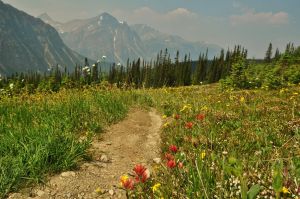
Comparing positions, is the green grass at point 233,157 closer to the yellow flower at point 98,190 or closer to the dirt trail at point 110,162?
the dirt trail at point 110,162

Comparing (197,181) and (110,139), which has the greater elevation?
(197,181)

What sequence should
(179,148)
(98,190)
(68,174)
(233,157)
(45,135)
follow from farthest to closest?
(179,148) → (45,135) → (68,174) → (98,190) → (233,157)

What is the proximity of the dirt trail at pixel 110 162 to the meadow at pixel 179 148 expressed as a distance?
8.9 inches

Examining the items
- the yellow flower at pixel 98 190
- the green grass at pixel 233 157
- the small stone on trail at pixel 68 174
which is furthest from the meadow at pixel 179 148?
the yellow flower at pixel 98 190

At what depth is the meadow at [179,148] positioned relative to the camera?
11.1 ft

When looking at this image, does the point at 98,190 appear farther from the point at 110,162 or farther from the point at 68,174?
the point at 110,162

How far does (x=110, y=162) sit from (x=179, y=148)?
4.33ft

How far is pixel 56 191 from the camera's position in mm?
4863

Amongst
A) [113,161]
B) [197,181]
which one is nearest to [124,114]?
[113,161]

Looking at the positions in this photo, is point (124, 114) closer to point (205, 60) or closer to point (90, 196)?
point (90, 196)

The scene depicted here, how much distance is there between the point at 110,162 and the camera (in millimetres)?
6234

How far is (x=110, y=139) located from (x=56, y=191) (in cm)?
304

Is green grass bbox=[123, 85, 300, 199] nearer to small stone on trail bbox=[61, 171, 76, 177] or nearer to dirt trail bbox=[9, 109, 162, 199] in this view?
dirt trail bbox=[9, 109, 162, 199]

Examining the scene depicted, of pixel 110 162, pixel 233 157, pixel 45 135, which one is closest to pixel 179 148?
pixel 110 162
